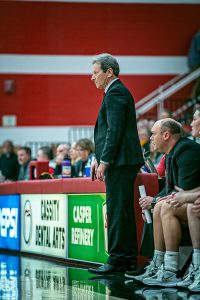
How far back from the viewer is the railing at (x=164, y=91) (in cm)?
1861

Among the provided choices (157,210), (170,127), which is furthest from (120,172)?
(157,210)

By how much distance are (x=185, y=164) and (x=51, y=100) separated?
42.8 feet

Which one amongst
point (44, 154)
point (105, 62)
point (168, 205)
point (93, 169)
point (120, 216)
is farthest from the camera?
point (44, 154)

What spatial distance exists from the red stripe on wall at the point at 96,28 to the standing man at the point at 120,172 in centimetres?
1211

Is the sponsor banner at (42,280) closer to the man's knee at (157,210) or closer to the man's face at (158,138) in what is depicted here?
the man's knee at (157,210)

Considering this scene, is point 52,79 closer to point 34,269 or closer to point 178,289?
point 34,269

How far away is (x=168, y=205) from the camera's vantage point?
5.91m

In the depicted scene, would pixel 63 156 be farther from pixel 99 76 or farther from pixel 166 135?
pixel 166 135

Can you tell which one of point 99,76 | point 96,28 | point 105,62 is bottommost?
point 99,76

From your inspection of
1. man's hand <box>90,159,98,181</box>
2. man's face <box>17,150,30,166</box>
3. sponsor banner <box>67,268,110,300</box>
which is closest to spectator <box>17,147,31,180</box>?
man's face <box>17,150,30,166</box>

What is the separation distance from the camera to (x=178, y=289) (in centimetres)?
571

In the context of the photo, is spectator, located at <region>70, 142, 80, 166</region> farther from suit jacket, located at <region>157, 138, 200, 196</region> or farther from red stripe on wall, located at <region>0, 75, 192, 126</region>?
red stripe on wall, located at <region>0, 75, 192, 126</region>

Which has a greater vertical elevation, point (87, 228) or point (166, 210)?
point (166, 210)

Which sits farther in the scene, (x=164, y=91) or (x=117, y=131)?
(x=164, y=91)
